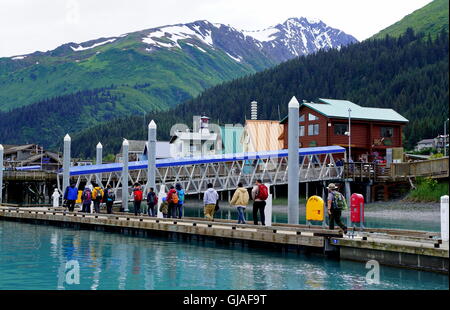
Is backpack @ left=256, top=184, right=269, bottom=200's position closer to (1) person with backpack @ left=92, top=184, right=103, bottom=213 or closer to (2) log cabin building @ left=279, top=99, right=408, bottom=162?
(1) person with backpack @ left=92, top=184, right=103, bottom=213

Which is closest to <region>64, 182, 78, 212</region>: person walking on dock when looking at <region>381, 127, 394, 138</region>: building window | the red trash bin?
the red trash bin

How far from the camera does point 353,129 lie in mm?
64000

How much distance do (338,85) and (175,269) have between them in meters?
152

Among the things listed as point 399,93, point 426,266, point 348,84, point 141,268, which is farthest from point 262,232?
point 348,84

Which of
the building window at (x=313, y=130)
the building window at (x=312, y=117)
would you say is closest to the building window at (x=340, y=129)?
the building window at (x=313, y=130)

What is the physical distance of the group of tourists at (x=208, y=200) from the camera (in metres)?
20.5

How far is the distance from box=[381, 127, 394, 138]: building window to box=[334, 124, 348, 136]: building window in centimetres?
479

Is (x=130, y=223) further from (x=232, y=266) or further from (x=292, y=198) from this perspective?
(x=232, y=266)

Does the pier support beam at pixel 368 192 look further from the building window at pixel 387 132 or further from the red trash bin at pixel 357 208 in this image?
the red trash bin at pixel 357 208

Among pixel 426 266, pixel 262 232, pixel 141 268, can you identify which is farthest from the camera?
pixel 262 232

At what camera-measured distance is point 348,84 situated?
16425 centimetres

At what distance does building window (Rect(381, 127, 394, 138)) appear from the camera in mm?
66062

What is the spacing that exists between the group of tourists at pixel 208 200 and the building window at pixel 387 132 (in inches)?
1386
